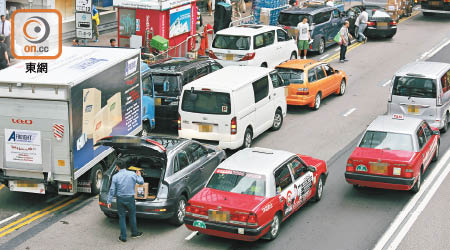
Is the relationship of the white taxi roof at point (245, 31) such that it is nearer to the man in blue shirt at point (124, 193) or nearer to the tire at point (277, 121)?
the tire at point (277, 121)

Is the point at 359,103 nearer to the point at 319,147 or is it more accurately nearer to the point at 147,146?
the point at 319,147

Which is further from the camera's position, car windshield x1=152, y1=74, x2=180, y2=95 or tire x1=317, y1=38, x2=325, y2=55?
tire x1=317, y1=38, x2=325, y2=55

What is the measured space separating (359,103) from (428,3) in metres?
18.4

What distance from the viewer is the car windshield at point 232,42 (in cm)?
2605

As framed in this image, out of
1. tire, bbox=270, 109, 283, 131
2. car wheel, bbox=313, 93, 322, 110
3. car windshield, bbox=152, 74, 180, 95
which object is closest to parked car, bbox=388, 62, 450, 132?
tire, bbox=270, 109, 283, 131

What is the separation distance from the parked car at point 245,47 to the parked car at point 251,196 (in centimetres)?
1080

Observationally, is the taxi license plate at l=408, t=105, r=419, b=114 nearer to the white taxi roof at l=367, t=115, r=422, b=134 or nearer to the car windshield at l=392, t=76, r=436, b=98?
the car windshield at l=392, t=76, r=436, b=98

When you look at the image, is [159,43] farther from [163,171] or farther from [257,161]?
[257,161]

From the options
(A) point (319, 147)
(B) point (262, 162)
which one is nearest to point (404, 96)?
(A) point (319, 147)

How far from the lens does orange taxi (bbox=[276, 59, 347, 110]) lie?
23188mm

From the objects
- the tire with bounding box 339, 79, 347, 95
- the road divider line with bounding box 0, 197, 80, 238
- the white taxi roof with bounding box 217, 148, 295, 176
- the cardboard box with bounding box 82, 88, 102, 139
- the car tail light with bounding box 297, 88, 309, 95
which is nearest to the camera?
the white taxi roof with bounding box 217, 148, 295, 176

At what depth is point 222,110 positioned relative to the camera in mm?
18781

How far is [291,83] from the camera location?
76.5 feet

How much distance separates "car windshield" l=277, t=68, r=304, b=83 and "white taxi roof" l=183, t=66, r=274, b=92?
7.33 feet
